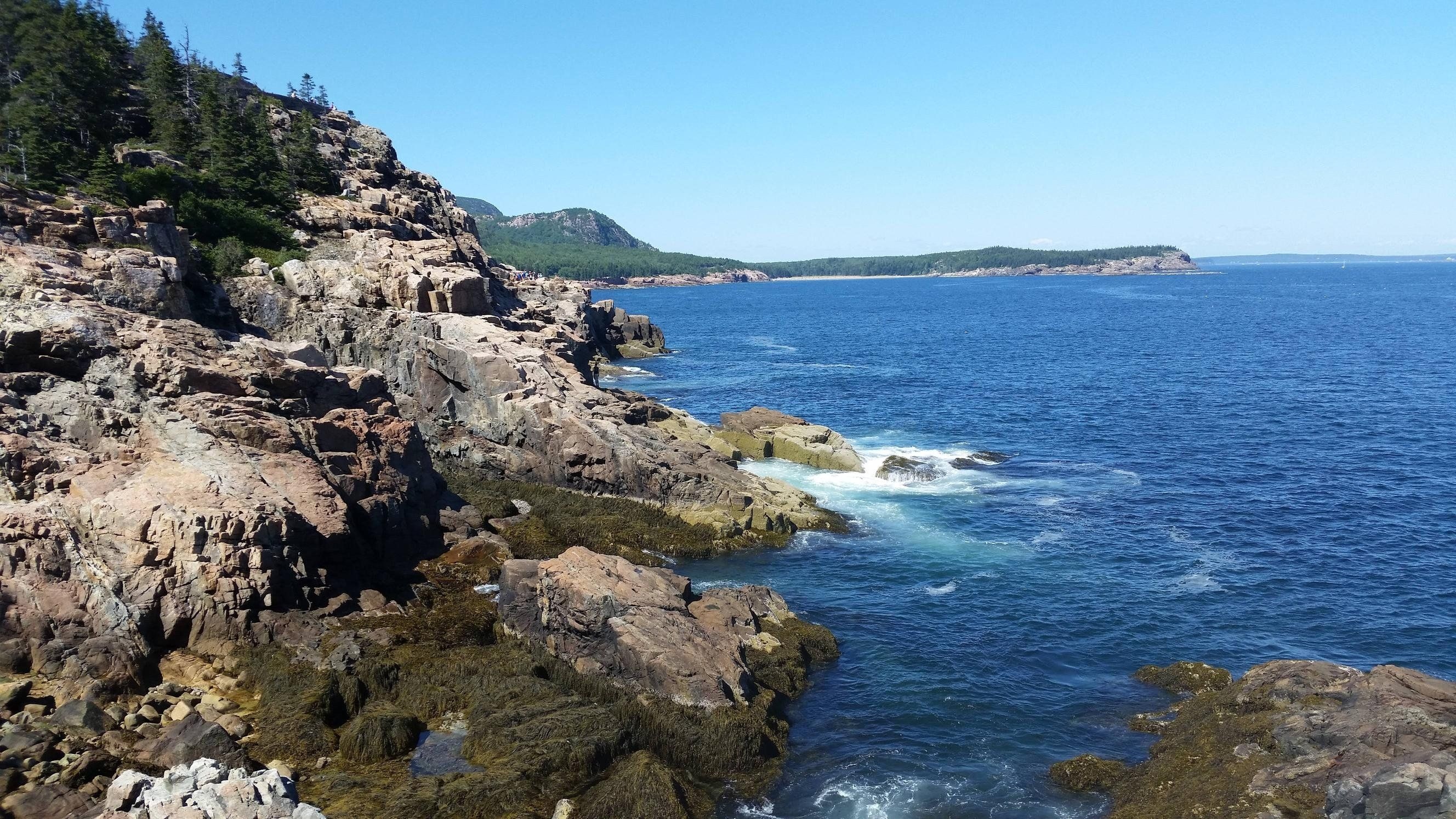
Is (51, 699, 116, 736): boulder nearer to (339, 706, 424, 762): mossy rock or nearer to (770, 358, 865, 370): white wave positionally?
(339, 706, 424, 762): mossy rock

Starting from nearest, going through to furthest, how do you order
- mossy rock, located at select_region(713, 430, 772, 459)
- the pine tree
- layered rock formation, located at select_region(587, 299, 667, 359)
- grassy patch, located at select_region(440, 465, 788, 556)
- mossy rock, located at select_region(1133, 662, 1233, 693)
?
mossy rock, located at select_region(1133, 662, 1233, 693) < grassy patch, located at select_region(440, 465, 788, 556) < the pine tree < mossy rock, located at select_region(713, 430, 772, 459) < layered rock formation, located at select_region(587, 299, 667, 359)

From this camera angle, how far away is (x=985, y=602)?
3566cm

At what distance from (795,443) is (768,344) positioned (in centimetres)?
7534

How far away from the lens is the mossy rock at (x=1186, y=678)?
28.1 meters

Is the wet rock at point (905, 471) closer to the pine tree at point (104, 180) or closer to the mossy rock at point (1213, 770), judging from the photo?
the mossy rock at point (1213, 770)

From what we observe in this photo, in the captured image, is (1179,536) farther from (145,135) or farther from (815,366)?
(145,135)

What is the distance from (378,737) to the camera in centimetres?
2252

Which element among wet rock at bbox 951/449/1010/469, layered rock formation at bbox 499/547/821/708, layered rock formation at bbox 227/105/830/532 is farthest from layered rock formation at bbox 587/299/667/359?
layered rock formation at bbox 499/547/821/708

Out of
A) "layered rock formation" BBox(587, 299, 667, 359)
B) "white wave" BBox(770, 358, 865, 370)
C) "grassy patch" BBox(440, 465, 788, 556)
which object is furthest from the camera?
"layered rock formation" BBox(587, 299, 667, 359)

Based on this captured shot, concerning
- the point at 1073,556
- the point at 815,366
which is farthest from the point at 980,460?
the point at 815,366

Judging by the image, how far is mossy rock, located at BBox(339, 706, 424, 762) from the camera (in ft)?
73.0

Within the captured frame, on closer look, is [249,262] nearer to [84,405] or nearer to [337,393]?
→ [337,393]

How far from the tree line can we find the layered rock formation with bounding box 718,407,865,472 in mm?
33664

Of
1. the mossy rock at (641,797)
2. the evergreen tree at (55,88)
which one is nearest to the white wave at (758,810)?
the mossy rock at (641,797)
